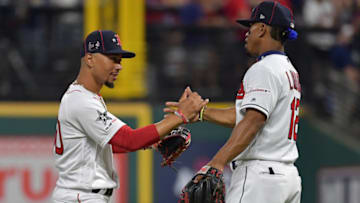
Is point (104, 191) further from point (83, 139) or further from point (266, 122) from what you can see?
point (266, 122)

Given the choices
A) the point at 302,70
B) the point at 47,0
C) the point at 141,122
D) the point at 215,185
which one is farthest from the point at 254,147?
the point at 47,0

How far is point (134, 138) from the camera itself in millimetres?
5715

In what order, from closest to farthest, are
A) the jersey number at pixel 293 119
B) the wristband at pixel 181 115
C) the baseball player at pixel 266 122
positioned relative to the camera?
the baseball player at pixel 266 122
the jersey number at pixel 293 119
the wristband at pixel 181 115

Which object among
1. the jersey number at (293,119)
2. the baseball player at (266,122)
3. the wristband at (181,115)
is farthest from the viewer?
the wristband at (181,115)

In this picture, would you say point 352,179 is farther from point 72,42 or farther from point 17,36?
point 17,36

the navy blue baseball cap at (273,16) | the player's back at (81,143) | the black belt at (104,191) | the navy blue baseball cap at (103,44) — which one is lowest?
the black belt at (104,191)

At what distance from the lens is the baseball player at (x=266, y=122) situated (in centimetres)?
543

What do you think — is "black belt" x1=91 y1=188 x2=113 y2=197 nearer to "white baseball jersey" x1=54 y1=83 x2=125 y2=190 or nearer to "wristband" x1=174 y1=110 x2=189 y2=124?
"white baseball jersey" x1=54 y1=83 x2=125 y2=190

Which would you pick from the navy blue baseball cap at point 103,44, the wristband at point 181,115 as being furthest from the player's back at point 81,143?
the wristband at point 181,115

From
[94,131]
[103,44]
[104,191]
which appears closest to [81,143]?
[94,131]

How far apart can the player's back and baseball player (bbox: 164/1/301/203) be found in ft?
3.01

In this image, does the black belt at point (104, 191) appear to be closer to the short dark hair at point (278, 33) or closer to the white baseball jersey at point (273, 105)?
the white baseball jersey at point (273, 105)

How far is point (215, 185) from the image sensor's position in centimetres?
528

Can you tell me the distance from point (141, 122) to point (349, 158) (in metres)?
2.93
